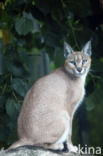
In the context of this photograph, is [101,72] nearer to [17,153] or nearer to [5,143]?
[5,143]

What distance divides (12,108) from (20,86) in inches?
11.1

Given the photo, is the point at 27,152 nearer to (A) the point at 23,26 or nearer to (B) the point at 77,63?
(B) the point at 77,63

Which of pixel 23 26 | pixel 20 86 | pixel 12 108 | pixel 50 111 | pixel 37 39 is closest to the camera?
pixel 50 111

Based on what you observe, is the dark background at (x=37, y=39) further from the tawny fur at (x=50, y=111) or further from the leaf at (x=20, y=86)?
the tawny fur at (x=50, y=111)

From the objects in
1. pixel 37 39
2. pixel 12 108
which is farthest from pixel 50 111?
pixel 37 39

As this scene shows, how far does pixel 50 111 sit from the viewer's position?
3.81 meters

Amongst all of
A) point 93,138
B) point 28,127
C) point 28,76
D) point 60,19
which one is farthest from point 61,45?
point 93,138

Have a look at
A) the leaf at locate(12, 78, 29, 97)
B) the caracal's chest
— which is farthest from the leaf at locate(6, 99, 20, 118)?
the caracal's chest

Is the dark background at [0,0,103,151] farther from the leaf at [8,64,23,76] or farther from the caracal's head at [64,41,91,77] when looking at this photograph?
the caracal's head at [64,41,91,77]

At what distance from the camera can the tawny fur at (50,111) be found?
373cm

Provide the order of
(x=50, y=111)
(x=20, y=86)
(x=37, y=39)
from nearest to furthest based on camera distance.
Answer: (x=50, y=111), (x=20, y=86), (x=37, y=39)

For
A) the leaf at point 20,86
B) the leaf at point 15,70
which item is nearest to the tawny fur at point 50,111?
the leaf at point 20,86

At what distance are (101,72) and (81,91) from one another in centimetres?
82

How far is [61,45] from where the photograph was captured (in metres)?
5.15
